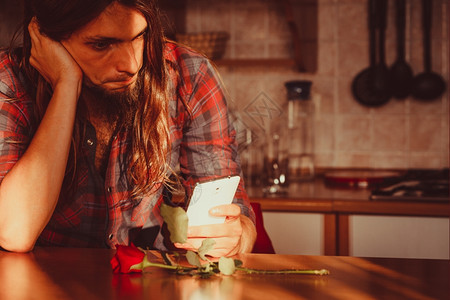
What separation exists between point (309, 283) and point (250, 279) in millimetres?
78

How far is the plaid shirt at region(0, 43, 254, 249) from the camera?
47.1 inches

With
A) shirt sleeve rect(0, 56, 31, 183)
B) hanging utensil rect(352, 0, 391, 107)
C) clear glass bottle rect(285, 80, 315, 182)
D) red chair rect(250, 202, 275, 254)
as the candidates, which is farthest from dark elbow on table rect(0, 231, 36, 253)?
hanging utensil rect(352, 0, 391, 107)

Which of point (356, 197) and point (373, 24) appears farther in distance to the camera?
point (373, 24)

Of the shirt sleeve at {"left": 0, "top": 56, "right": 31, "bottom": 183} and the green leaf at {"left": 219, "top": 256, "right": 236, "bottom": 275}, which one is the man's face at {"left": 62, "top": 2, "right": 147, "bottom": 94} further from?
the green leaf at {"left": 219, "top": 256, "right": 236, "bottom": 275}

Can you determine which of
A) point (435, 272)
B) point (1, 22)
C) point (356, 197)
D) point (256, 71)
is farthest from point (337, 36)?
point (435, 272)

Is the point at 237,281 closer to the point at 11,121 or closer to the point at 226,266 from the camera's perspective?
the point at 226,266

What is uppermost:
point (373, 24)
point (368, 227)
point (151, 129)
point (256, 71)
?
point (373, 24)

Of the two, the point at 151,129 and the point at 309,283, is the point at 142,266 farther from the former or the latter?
the point at 151,129

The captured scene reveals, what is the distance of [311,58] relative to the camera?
227 centimetres

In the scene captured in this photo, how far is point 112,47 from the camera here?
3.45 feet

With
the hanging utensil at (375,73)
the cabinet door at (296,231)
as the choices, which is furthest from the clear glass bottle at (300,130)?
the cabinet door at (296,231)

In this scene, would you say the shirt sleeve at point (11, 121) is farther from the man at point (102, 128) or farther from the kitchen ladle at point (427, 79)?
the kitchen ladle at point (427, 79)

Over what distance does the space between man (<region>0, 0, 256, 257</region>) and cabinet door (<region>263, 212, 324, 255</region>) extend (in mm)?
524

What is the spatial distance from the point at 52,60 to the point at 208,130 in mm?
370
